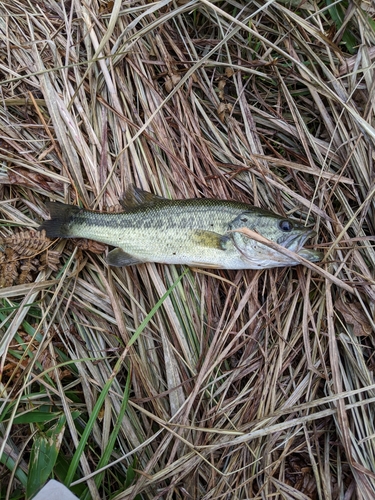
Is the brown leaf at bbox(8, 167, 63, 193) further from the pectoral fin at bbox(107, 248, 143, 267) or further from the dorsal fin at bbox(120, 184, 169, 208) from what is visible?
the pectoral fin at bbox(107, 248, 143, 267)

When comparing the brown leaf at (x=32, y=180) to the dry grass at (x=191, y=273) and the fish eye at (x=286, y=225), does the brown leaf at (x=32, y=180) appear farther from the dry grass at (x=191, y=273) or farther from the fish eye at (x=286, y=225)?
the fish eye at (x=286, y=225)

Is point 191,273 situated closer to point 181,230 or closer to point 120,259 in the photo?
point 181,230

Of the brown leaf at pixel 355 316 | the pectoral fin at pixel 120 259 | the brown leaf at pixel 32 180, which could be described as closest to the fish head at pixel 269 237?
the brown leaf at pixel 355 316

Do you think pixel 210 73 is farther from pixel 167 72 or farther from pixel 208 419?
pixel 208 419

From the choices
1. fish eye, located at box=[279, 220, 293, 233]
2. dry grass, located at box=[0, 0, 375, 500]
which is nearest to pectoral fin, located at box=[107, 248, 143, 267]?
dry grass, located at box=[0, 0, 375, 500]

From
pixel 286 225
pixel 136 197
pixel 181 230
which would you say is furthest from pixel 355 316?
pixel 136 197

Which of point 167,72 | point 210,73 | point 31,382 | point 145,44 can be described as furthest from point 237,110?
point 31,382

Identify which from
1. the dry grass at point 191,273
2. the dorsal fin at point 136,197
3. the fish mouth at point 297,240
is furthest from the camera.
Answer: the dorsal fin at point 136,197
